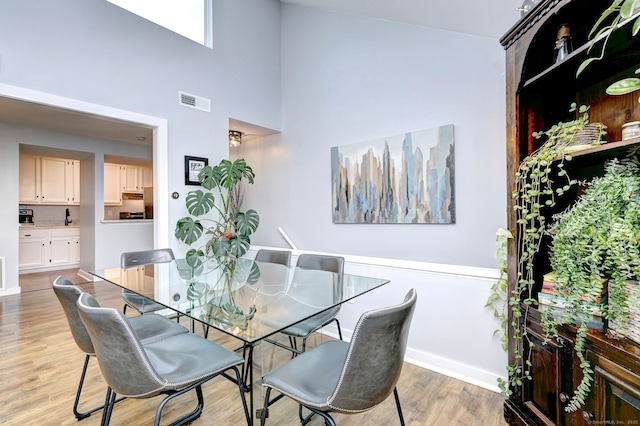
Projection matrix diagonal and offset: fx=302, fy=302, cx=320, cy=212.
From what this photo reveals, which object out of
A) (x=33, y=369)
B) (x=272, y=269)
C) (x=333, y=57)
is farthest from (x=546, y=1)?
(x=33, y=369)

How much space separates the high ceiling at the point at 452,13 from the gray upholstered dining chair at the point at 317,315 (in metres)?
2.06

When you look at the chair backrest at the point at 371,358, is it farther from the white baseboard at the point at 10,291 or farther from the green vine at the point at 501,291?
the white baseboard at the point at 10,291

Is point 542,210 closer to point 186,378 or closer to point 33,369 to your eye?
point 186,378

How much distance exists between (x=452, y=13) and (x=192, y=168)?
305cm

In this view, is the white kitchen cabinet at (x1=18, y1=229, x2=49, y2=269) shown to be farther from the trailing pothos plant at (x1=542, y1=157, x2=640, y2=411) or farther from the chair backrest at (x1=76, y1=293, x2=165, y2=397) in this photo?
the trailing pothos plant at (x1=542, y1=157, x2=640, y2=411)

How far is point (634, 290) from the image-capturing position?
1.09 m

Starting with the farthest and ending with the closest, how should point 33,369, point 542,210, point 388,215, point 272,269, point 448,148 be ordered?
1. point 388,215
2. point 448,148
3. point 272,269
4. point 33,369
5. point 542,210

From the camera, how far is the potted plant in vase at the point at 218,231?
8.04 feet

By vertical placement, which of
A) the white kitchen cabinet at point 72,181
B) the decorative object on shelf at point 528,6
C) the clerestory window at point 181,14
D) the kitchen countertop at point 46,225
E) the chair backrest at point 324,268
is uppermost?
the clerestory window at point 181,14

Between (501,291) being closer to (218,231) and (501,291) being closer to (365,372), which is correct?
(365,372)

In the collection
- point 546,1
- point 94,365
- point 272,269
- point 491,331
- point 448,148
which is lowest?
point 94,365

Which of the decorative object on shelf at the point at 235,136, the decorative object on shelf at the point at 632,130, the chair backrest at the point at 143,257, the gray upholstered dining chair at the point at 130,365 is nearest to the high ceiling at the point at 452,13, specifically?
the decorative object on shelf at the point at 632,130

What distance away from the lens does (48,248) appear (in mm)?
6090

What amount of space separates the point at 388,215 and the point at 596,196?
6.93ft
